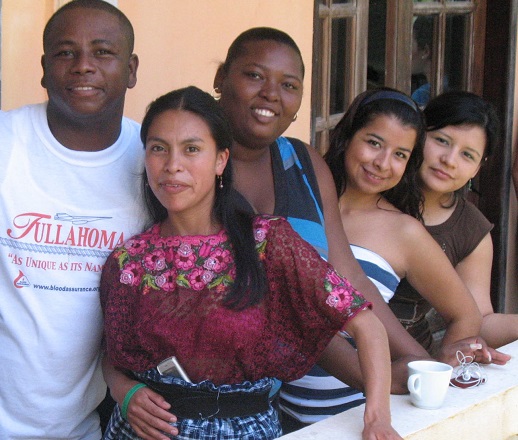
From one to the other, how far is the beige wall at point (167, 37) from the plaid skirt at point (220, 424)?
4.47 ft

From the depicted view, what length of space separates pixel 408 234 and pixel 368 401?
2.54 feet

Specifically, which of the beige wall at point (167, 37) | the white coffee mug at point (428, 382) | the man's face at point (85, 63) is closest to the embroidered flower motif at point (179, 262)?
the man's face at point (85, 63)

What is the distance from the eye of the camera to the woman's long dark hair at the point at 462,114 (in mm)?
3145

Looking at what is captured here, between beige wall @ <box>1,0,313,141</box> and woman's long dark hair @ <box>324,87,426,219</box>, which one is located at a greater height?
beige wall @ <box>1,0,313,141</box>

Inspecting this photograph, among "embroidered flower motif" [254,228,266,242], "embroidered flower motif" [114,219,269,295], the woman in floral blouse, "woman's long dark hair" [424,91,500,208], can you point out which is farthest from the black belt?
"woman's long dark hair" [424,91,500,208]

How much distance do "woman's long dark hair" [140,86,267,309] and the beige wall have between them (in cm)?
101

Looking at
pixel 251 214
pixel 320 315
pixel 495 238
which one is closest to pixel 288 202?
pixel 251 214

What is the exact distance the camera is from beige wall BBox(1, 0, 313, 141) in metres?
3.14

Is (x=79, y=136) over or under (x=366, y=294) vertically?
over

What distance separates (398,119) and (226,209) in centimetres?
80

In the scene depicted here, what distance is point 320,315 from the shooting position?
2182 mm

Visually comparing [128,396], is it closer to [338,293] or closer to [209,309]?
[209,309]

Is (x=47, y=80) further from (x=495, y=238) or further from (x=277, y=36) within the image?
(x=495, y=238)

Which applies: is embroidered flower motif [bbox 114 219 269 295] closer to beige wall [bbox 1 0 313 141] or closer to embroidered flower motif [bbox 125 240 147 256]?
embroidered flower motif [bbox 125 240 147 256]
